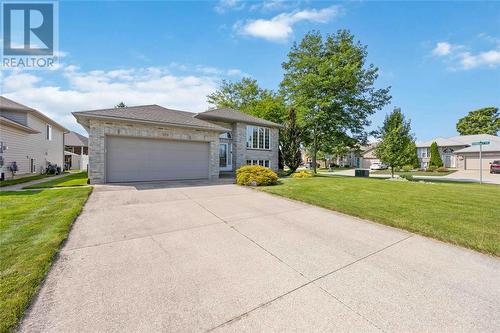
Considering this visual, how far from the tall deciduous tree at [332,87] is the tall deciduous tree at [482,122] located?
145ft

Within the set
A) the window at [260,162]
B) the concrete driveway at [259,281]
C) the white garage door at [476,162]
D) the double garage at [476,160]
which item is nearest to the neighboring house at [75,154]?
the window at [260,162]

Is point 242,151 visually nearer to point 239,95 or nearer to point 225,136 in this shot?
point 225,136

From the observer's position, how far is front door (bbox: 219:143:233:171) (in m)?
17.6

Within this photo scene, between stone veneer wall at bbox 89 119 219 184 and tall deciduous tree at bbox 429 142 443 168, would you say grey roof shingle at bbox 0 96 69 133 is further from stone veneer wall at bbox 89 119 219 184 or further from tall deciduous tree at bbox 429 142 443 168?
tall deciduous tree at bbox 429 142 443 168

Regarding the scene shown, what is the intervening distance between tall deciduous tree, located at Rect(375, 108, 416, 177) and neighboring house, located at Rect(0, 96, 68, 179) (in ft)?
89.6

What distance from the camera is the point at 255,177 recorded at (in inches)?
467

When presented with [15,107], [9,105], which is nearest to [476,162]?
[15,107]

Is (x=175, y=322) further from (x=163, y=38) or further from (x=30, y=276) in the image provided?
(x=163, y=38)

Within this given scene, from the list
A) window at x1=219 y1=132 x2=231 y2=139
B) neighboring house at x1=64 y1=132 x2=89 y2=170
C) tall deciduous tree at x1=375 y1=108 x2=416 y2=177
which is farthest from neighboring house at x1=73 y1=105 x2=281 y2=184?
neighboring house at x1=64 y1=132 x2=89 y2=170

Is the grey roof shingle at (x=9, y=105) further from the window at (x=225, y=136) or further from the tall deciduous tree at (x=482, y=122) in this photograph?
the tall deciduous tree at (x=482, y=122)

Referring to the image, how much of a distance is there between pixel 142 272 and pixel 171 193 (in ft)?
20.1

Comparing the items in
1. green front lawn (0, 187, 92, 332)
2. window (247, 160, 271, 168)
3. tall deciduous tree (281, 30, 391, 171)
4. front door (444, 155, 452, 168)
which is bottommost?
green front lawn (0, 187, 92, 332)

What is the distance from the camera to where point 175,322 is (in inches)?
88.4

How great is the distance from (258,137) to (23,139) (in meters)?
18.0
